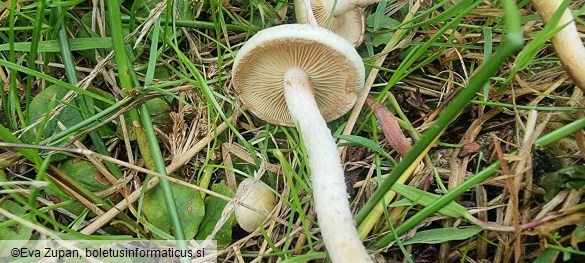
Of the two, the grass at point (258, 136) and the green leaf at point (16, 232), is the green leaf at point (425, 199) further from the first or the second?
the green leaf at point (16, 232)

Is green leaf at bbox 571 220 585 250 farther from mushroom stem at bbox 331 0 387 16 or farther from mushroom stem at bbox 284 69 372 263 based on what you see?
mushroom stem at bbox 331 0 387 16

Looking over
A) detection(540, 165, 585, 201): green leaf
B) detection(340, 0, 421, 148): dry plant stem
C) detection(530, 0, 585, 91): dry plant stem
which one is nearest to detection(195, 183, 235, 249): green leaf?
detection(340, 0, 421, 148): dry plant stem

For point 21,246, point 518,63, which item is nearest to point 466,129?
point 518,63

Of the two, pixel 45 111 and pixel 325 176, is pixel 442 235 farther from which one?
pixel 45 111

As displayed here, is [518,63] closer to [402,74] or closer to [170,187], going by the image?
[402,74]

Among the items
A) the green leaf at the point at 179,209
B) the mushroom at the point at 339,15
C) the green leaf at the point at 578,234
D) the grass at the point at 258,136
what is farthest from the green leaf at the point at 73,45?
the green leaf at the point at 578,234

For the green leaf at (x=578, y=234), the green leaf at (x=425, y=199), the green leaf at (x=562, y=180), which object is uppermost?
the green leaf at (x=562, y=180)
